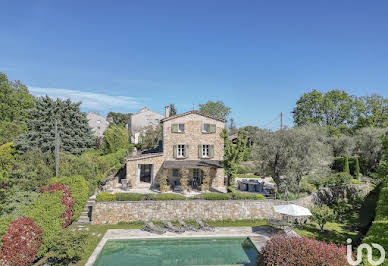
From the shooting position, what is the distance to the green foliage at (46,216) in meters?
13.1

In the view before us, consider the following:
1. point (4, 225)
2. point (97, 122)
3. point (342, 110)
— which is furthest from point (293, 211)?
point (97, 122)

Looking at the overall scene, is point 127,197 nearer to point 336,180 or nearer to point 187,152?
point 187,152

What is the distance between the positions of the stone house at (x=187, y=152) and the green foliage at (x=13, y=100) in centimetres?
2753

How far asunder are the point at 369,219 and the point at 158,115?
171 feet

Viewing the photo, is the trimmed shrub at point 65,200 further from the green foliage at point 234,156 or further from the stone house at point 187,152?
the green foliage at point 234,156

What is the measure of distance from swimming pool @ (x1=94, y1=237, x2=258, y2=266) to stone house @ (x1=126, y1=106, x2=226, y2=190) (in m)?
12.1

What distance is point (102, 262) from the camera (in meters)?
13.5

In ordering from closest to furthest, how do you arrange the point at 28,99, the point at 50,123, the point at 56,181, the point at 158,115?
1. the point at 56,181
2. the point at 50,123
3. the point at 28,99
4. the point at 158,115

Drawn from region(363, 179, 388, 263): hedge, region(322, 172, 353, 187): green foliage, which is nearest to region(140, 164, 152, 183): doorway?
region(322, 172, 353, 187): green foliage

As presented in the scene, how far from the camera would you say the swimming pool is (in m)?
13.6

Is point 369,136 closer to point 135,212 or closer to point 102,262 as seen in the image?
point 135,212

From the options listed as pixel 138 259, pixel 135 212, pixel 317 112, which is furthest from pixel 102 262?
pixel 317 112

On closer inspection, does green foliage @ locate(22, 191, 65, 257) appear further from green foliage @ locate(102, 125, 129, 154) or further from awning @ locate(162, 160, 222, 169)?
green foliage @ locate(102, 125, 129, 154)

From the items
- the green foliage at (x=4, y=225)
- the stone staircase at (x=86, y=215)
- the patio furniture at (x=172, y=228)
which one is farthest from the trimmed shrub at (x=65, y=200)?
the patio furniture at (x=172, y=228)
